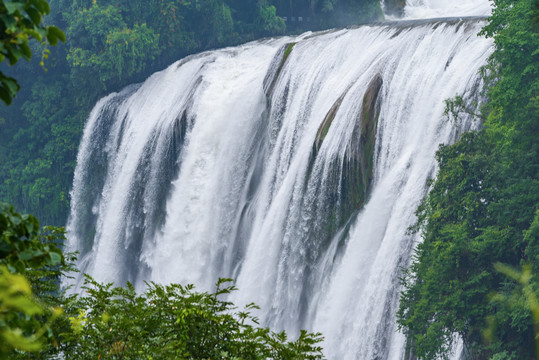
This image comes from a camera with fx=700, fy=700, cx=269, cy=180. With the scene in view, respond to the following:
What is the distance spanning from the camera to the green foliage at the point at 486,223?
43.1 feet

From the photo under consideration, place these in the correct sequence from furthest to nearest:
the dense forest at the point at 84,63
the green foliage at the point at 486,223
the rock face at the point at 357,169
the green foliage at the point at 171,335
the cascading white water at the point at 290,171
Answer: the dense forest at the point at 84,63 < the rock face at the point at 357,169 < the cascading white water at the point at 290,171 < the green foliage at the point at 486,223 < the green foliage at the point at 171,335

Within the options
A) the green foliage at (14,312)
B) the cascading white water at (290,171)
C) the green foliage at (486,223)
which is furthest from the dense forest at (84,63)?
the green foliage at (14,312)

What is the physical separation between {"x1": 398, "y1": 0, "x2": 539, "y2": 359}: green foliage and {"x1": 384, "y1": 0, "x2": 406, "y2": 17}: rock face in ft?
82.3

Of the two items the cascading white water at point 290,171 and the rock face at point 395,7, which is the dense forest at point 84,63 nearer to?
the rock face at point 395,7

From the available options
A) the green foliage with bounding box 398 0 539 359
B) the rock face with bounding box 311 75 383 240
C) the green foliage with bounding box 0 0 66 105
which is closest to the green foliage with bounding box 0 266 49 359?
the green foliage with bounding box 0 0 66 105

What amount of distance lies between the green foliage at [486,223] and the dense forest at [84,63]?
21758mm

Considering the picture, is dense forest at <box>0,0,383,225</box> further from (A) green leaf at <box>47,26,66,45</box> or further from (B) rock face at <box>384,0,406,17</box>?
(A) green leaf at <box>47,26,66,45</box>

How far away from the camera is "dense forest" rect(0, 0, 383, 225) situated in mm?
33750

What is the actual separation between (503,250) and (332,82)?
8.58m

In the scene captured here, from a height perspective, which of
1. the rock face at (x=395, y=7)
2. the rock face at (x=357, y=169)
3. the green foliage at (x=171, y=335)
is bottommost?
the green foliage at (x=171, y=335)

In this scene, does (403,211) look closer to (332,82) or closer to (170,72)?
(332,82)

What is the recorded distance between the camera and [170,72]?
29.6 meters

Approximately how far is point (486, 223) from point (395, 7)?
27.7 m

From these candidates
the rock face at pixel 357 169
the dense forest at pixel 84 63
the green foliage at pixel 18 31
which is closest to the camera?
the green foliage at pixel 18 31
